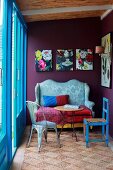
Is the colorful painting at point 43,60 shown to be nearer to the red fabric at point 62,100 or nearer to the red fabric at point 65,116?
the red fabric at point 62,100

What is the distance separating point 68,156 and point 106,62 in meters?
2.51

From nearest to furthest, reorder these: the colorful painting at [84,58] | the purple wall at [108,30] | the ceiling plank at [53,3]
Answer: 1. the ceiling plank at [53,3]
2. the purple wall at [108,30]
3. the colorful painting at [84,58]

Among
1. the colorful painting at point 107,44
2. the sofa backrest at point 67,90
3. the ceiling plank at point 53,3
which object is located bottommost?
the sofa backrest at point 67,90

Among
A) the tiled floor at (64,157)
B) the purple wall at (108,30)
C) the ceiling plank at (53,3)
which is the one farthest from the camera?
the purple wall at (108,30)

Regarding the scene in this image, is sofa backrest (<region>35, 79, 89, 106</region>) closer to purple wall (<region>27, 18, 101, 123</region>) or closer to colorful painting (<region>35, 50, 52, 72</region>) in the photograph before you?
purple wall (<region>27, 18, 101, 123</region>)

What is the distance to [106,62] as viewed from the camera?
5.85 metres

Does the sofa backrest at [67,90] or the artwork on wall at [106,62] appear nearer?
the artwork on wall at [106,62]

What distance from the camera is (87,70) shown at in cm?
665

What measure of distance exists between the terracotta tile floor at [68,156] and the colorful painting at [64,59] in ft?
6.88

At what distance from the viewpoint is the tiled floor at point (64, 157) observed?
12.6ft

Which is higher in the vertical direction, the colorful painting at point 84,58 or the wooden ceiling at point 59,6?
the wooden ceiling at point 59,6

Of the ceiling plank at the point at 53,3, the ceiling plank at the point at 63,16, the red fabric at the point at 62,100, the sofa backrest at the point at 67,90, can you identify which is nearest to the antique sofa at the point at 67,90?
the sofa backrest at the point at 67,90

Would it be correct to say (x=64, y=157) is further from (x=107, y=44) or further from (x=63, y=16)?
(x=63, y=16)

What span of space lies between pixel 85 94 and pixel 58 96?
69 cm
